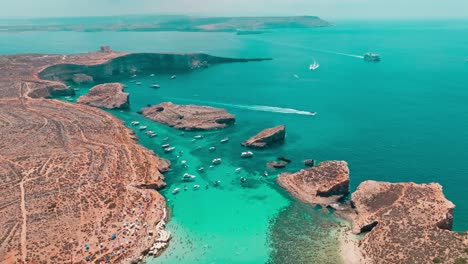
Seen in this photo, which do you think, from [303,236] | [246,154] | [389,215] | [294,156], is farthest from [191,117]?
[389,215]

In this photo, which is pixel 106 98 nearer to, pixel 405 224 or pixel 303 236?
pixel 303 236

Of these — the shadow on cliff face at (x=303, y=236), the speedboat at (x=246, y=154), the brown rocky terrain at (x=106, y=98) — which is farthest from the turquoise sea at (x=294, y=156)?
the brown rocky terrain at (x=106, y=98)

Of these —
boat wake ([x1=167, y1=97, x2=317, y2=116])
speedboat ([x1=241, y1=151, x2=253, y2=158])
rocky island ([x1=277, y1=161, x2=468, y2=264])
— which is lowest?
speedboat ([x1=241, y1=151, x2=253, y2=158])

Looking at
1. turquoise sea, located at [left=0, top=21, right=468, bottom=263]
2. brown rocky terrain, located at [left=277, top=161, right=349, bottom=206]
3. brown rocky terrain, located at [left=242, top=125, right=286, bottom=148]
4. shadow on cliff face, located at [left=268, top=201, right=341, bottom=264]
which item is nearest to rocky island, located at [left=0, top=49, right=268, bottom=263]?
turquoise sea, located at [left=0, top=21, right=468, bottom=263]

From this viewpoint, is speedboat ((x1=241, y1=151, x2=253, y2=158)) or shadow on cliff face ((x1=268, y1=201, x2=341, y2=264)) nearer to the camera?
shadow on cliff face ((x1=268, y1=201, x2=341, y2=264))

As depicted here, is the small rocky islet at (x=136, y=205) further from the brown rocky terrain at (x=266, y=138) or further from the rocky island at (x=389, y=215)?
the brown rocky terrain at (x=266, y=138)

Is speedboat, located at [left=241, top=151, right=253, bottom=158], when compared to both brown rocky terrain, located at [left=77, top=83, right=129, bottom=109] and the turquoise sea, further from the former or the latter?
brown rocky terrain, located at [left=77, top=83, right=129, bottom=109]

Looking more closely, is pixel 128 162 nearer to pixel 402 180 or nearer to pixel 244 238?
pixel 244 238

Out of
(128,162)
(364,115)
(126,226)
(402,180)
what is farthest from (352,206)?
(364,115)

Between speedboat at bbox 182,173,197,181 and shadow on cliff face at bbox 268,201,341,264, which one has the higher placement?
shadow on cliff face at bbox 268,201,341,264
